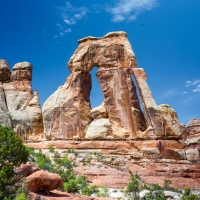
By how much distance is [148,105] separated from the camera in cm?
4153

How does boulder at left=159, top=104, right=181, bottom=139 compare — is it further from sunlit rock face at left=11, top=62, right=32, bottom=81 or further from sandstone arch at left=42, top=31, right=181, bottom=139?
sunlit rock face at left=11, top=62, right=32, bottom=81

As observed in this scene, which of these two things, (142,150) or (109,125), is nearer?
(142,150)

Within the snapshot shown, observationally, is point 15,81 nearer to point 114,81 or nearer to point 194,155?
point 114,81

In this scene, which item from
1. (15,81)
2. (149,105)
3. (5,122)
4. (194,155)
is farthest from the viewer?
(194,155)

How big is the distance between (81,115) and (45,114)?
4994mm

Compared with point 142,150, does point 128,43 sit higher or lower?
higher

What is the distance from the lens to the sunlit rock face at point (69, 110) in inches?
1722

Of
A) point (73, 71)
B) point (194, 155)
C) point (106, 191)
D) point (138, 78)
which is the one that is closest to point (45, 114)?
point (73, 71)

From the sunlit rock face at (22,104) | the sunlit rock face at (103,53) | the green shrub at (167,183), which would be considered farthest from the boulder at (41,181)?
the sunlit rock face at (103,53)

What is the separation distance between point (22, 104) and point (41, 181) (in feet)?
99.1

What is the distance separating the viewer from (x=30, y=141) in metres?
44.2

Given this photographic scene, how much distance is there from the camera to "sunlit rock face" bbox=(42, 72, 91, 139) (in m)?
43.8

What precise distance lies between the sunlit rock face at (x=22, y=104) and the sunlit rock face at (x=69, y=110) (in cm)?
233

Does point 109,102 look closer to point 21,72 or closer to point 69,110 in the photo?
point 69,110
